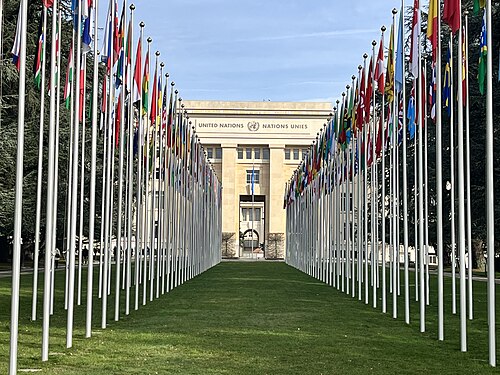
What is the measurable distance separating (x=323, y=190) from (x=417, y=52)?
2575cm

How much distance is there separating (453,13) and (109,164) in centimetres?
848

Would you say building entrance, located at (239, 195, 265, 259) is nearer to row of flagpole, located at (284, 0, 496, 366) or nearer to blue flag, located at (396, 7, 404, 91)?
row of flagpole, located at (284, 0, 496, 366)

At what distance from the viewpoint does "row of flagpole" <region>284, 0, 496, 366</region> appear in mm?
15875

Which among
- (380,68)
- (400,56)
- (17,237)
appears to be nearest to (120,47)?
(400,56)

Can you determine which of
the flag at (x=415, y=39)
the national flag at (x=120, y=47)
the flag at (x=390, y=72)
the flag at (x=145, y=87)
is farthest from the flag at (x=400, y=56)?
the flag at (x=145, y=87)

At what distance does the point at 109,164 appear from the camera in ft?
66.8

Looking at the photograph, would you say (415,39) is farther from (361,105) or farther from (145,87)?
(361,105)

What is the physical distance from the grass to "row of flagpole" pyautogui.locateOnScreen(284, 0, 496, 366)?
75cm

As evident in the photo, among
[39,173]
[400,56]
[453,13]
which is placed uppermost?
[400,56]

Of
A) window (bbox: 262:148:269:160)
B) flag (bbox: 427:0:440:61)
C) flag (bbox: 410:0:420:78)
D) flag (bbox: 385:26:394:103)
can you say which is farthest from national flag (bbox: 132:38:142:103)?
window (bbox: 262:148:269:160)

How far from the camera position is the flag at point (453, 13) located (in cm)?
1562

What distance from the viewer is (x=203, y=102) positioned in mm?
102938

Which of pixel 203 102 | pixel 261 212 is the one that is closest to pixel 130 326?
pixel 203 102

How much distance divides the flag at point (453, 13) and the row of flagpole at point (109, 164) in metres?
6.46
